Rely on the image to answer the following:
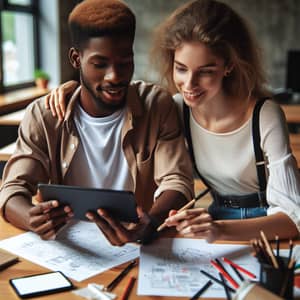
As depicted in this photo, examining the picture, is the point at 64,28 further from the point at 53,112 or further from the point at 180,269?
the point at 180,269

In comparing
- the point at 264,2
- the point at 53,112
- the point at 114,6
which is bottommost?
the point at 53,112

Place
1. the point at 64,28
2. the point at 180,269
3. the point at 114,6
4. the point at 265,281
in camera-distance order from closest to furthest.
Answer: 1. the point at 265,281
2. the point at 180,269
3. the point at 114,6
4. the point at 64,28

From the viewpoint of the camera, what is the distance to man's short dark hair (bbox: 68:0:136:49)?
1.27 meters

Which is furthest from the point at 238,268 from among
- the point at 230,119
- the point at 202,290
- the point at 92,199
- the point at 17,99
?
the point at 17,99

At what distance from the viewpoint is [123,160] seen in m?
1.45

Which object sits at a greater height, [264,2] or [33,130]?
[264,2]

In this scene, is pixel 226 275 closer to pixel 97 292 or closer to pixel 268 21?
pixel 97 292

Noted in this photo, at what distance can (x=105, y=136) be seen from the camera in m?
1.45

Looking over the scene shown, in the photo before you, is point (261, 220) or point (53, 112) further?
point (53, 112)

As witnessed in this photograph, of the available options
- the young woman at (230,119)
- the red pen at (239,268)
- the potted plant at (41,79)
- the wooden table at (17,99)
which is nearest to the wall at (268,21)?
the potted plant at (41,79)

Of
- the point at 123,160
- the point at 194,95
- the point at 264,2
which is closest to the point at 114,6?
the point at 194,95

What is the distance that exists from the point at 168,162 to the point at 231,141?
0.75 feet

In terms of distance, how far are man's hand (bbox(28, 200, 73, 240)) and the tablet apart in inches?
0.7

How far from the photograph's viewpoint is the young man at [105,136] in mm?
1273
